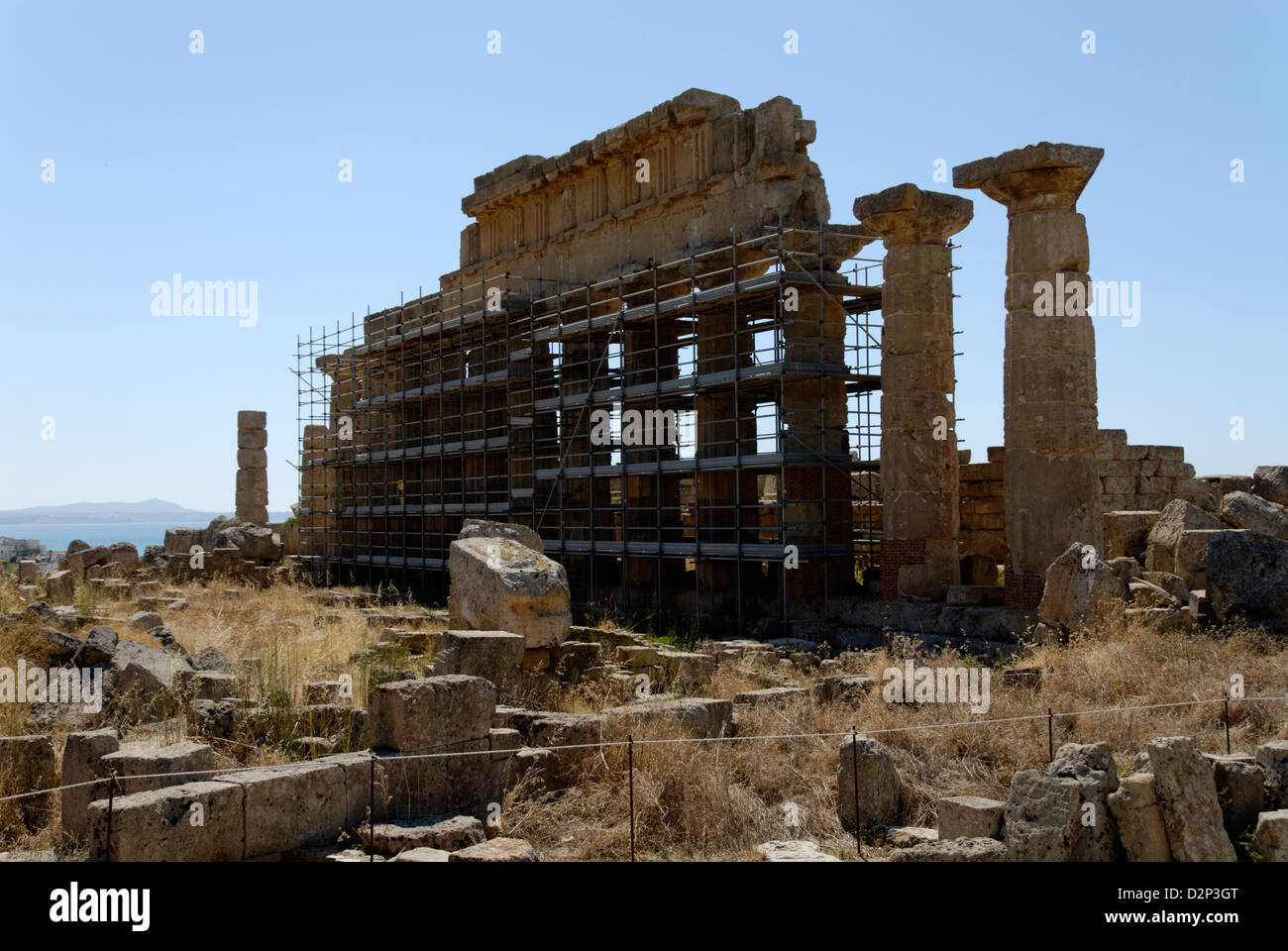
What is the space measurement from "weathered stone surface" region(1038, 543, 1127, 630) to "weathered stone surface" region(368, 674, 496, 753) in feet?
20.6

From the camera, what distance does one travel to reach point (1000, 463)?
16531 millimetres

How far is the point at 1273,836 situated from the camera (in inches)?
243

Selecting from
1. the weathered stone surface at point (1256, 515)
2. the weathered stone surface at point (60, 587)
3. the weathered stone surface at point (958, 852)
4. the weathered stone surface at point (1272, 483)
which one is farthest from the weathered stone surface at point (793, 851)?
the weathered stone surface at point (60, 587)

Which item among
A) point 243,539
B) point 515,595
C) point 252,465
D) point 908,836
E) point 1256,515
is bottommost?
point 908,836

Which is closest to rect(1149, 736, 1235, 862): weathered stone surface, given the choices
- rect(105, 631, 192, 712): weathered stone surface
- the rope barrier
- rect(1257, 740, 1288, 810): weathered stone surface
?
rect(1257, 740, 1288, 810): weathered stone surface

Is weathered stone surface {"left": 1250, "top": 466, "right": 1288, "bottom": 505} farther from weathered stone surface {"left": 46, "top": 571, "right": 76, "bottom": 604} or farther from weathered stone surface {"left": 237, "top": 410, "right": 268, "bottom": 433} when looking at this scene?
weathered stone surface {"left": 237, "top": 410, "right": 268, "bottom": 433}

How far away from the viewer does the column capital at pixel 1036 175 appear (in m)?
12.6

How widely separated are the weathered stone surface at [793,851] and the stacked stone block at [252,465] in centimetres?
2734

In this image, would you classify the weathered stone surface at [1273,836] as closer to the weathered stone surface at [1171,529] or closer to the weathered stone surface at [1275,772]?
the weathered stone surface at [1275,772]

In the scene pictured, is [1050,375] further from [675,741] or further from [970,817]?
[675,741]

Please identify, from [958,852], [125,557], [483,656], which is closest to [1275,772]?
[958,852]

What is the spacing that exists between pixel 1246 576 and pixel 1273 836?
5.40m
